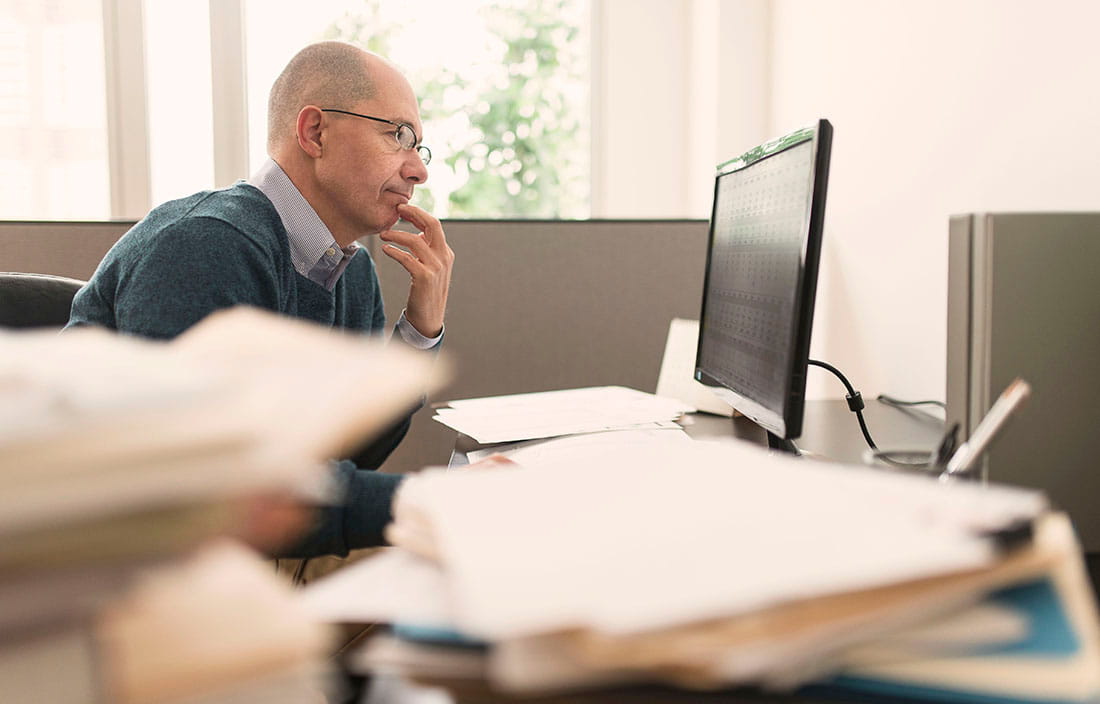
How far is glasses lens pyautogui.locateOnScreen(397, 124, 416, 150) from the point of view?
5.16ft

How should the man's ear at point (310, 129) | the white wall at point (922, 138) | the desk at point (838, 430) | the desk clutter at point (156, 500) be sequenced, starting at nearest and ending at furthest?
1. the desk clutter at point (156, 500)
2. the desk at point (838, 430)
3. the white wall at point (922, 138)
4. the man's ear at point (310, 129)

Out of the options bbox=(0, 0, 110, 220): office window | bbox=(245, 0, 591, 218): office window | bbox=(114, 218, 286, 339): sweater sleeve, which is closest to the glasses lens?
bbox=(114, 218, 286, 339): sweater sleeve

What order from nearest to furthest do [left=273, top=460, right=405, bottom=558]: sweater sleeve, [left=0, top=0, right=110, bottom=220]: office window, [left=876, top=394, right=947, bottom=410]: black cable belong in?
[left=273, top=460, right=405, bottom=558]: sweater sleeve < [left=876, top=394, right=947, bottom=410]: black cable < [left=0, top=0, right=110, bottom=220]: office window

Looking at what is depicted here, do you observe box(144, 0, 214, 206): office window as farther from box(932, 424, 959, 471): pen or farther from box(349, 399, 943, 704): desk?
box(932, 424, 959, 471): pen

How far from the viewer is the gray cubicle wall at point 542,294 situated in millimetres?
2248

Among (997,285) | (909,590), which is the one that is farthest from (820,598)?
(997,285)

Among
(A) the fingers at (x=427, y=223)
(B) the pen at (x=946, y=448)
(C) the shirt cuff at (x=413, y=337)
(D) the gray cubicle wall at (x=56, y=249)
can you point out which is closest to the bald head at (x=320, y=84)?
(A) the fingers at (x=427, y=223)

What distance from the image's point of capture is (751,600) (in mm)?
330

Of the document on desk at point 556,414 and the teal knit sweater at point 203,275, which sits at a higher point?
the teal knit sweater at point 203,275

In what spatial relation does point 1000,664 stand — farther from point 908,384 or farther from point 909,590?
point 908,384

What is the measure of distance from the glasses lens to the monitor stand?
85cm

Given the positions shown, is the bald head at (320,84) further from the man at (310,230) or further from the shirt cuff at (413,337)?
the shirt cuff at (413,337)

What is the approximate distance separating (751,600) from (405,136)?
54.0 inches

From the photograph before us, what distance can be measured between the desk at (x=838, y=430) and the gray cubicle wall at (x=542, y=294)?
0.87 metres
